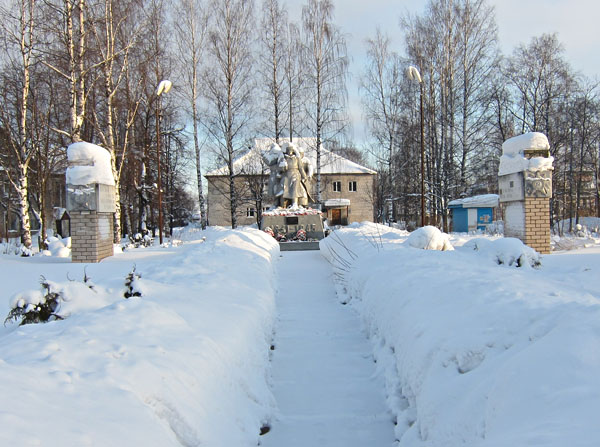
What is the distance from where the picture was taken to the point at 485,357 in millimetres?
2443

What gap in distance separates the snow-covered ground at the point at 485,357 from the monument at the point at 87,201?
727 cm

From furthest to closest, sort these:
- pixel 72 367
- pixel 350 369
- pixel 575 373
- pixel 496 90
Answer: pixel 496 90 < pixel 350 369 < pixel 72 367 < pixel 575 373

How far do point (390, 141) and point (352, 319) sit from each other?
58.8 ft

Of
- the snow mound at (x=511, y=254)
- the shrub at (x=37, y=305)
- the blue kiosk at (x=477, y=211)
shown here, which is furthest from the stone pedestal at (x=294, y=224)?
the shrub at (x=37, y=305)

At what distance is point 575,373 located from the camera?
5.66ft

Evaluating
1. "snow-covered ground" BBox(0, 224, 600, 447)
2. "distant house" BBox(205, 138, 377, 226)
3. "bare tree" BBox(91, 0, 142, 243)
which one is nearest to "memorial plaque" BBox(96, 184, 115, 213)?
"bare tree" BBox(91, 0, 142, 243)

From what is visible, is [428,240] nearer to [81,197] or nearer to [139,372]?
[139,372]

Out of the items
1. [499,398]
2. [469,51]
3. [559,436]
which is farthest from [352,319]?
[469,51]

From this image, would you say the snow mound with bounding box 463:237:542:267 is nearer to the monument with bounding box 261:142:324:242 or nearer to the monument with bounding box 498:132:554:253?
the monument with bounding box 498:132:554:253

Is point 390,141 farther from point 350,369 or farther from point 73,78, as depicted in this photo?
point 350,369

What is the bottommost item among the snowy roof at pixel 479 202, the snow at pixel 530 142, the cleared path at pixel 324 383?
the cleared path at pixel 324 383

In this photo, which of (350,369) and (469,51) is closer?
(350,369)

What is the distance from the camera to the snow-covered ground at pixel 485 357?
1626 millimetres

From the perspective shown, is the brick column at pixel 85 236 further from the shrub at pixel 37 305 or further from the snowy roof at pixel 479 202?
the snowy roof at pixel 479 202
